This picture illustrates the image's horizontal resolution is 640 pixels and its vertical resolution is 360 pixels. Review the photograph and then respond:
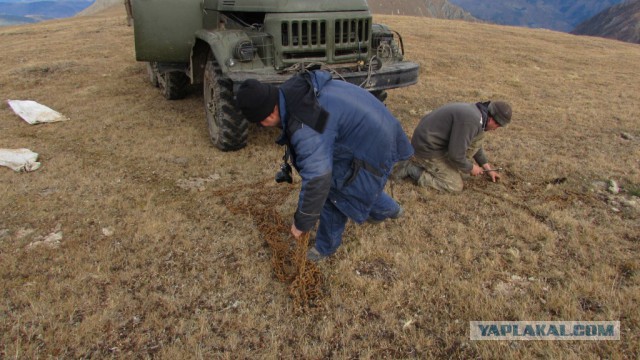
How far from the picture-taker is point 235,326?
8.60 ft

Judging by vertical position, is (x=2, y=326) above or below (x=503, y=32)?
below

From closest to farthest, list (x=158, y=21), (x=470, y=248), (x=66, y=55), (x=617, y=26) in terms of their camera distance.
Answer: (x=470, y=248) < (x=158, y=21) < (x=66, y=55) < (x=617, y=26)

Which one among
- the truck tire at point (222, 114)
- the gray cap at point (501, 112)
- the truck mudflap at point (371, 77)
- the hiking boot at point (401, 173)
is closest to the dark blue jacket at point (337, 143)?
the gray cap at point (501, 112)

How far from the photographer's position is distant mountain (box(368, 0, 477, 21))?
141000mm

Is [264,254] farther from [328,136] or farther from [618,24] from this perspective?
[618,24]

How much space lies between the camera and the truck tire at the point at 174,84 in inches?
269

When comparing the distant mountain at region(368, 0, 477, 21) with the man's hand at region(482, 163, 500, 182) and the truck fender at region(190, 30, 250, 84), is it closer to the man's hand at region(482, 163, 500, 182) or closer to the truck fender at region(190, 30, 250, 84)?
the truck fender at region(190, 30, 250, 84)

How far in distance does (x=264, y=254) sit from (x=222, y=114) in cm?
214

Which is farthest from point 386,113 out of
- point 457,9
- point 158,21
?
point 457,9

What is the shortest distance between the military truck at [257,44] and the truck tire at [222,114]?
1 cm

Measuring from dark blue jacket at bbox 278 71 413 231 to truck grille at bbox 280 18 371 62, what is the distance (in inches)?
90.3

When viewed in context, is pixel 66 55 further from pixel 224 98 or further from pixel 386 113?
pixel 386 113

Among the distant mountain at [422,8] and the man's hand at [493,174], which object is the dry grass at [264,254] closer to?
the man's hand at [493,174]

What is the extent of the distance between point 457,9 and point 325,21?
166 m
